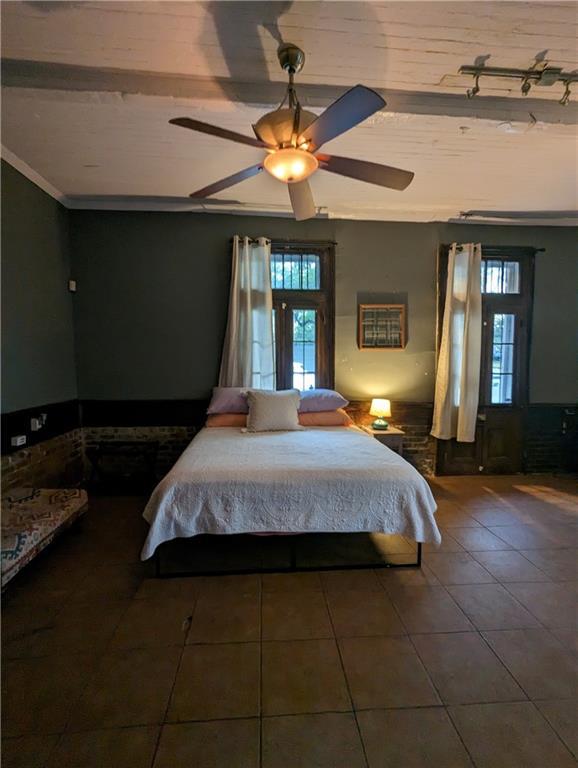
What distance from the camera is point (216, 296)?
13.3 ft

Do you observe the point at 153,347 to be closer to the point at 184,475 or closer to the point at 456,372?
the point at 184,475

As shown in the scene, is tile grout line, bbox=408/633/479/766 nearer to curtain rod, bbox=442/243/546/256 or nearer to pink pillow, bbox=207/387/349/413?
pink pillow, bbox=207/387/349/413

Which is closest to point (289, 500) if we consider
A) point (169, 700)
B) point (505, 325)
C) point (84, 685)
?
point (169, 700)

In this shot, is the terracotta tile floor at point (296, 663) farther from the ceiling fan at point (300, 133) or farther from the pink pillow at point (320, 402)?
the ceiling fan at point (300, 133)

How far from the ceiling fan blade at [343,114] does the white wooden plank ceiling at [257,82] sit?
529 mm

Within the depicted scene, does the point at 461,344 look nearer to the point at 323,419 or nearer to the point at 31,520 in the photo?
the point at 323,419

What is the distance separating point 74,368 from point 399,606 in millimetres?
3739

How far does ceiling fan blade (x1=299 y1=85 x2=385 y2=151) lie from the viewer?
1.47 metres

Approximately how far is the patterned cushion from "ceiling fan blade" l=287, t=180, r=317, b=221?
265 centimetres

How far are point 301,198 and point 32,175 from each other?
255cm

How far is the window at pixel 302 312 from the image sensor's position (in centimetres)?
415

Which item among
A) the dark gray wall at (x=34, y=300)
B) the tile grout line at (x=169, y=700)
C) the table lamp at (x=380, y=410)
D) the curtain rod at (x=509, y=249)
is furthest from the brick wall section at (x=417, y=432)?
the dark gray wall at (x=34, y=300)

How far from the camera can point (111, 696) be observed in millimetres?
1514

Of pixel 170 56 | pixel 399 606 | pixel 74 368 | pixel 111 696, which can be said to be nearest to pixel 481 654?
pixel 399 606
